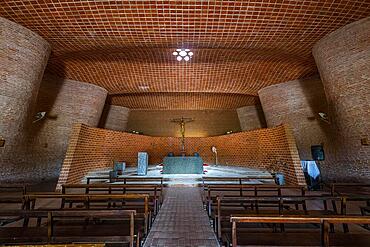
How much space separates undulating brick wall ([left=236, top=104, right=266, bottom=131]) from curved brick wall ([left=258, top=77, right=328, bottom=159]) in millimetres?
3738

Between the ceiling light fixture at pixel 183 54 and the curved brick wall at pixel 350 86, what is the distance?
15.2ft

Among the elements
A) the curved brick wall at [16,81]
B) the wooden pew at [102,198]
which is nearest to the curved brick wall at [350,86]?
the wooden pew at [102,198]

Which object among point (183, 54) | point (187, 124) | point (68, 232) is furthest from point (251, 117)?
point (68, 232)

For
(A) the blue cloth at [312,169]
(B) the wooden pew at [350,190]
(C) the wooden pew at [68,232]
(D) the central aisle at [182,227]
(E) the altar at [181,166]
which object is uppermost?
(E) the altar at [181,166]

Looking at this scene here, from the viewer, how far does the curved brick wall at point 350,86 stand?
627cm

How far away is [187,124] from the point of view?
17906mm

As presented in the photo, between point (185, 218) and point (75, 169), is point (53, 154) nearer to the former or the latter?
point (75, 169)

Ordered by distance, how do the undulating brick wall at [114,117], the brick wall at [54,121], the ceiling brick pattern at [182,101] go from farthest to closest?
the undulating brick wall at [114,117], the ceiling brick pattern at [182,101], the brick wall at [54,121]

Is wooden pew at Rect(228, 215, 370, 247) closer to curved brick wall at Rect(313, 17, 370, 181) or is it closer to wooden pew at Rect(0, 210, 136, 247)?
wooden pew at Rect(0, 210, 136, 247)

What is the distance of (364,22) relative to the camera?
602 cm

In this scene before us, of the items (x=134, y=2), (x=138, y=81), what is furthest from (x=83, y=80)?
(x=134, y=2)

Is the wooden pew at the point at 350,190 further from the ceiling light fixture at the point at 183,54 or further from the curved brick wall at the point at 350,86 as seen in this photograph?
the ceiling light fixture at the point at 183,54

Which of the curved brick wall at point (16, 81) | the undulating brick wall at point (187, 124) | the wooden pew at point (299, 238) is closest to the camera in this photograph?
the wooden pew at point (299, 238)

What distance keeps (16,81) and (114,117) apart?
31.6ft
